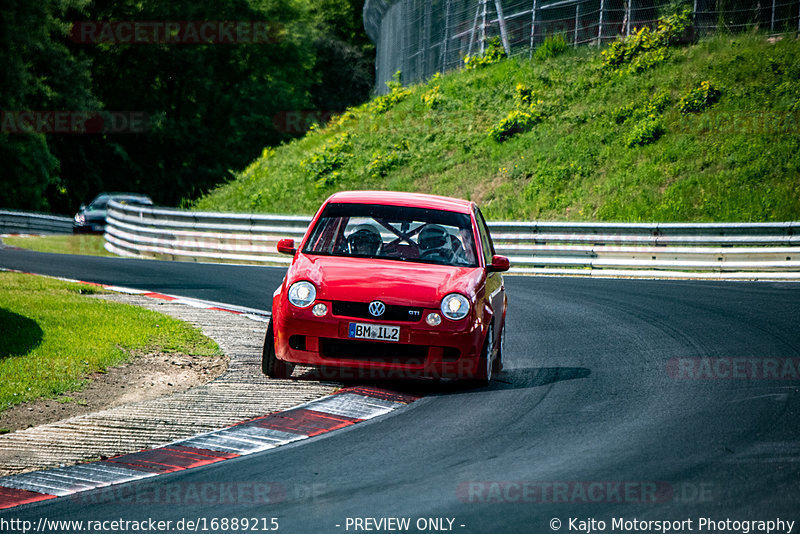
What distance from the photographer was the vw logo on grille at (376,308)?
811cm

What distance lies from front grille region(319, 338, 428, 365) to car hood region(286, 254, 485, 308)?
0.34m

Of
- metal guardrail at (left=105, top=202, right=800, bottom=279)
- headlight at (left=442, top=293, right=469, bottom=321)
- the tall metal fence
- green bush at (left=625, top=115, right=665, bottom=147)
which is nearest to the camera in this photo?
headlight at (left=442, top=293, right=469, bottom=321)

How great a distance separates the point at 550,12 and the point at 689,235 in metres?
13.1

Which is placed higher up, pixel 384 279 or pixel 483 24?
pixel 483 24

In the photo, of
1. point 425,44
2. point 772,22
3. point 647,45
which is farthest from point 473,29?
point 772,22

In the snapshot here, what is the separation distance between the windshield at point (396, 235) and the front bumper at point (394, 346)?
1.02 metres

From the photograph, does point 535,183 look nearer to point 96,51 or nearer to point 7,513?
point 7,513

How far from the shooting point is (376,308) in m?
8.12

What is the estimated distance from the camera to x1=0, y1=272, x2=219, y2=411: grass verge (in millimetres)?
8461

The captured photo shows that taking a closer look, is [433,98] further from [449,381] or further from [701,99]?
[449,381]

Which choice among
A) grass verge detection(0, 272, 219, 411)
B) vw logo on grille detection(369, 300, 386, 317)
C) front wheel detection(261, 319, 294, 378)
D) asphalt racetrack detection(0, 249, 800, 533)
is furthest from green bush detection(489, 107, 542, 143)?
vw logo on grille detection(369, 300, 386, 317)

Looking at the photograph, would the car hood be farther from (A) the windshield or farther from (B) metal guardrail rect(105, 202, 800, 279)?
(B) metal guardrail rect(105, 202, 800, 279)

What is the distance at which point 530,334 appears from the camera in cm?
1164

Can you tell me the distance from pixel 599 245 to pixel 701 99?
30.2 ft
